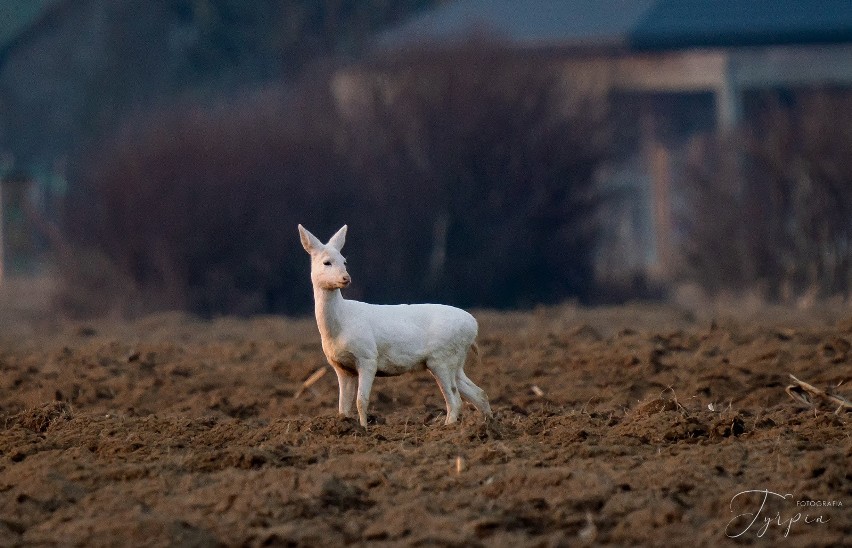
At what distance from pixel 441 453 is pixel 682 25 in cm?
3120

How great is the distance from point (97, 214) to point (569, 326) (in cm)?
1063

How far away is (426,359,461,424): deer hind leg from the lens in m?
11.0

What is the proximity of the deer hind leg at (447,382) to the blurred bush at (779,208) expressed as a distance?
14.5 m

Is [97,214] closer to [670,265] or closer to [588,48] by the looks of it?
[670,265]

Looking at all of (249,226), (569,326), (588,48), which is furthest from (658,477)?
(588,48)

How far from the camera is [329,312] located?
10664 millimetres

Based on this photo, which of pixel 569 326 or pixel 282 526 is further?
pixel 569 326

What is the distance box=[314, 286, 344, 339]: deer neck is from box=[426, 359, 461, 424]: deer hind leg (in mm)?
677

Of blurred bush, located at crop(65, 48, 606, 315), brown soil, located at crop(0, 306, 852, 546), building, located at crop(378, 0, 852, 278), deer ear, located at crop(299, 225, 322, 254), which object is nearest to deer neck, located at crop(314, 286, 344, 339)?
deer ear, located at crop(299, 225, 322, 254)

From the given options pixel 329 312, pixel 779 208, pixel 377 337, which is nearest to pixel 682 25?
pixel 779 208

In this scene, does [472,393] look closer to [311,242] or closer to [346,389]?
[346,389]

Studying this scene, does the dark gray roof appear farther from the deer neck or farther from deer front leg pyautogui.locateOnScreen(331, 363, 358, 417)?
the deer neck

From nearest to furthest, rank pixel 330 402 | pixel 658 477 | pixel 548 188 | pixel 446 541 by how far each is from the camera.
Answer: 1. pixel 446 541
2. pixel 658 477
3. pixel 330 402
4. pixel 548 188

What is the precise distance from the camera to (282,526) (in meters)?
8.16
